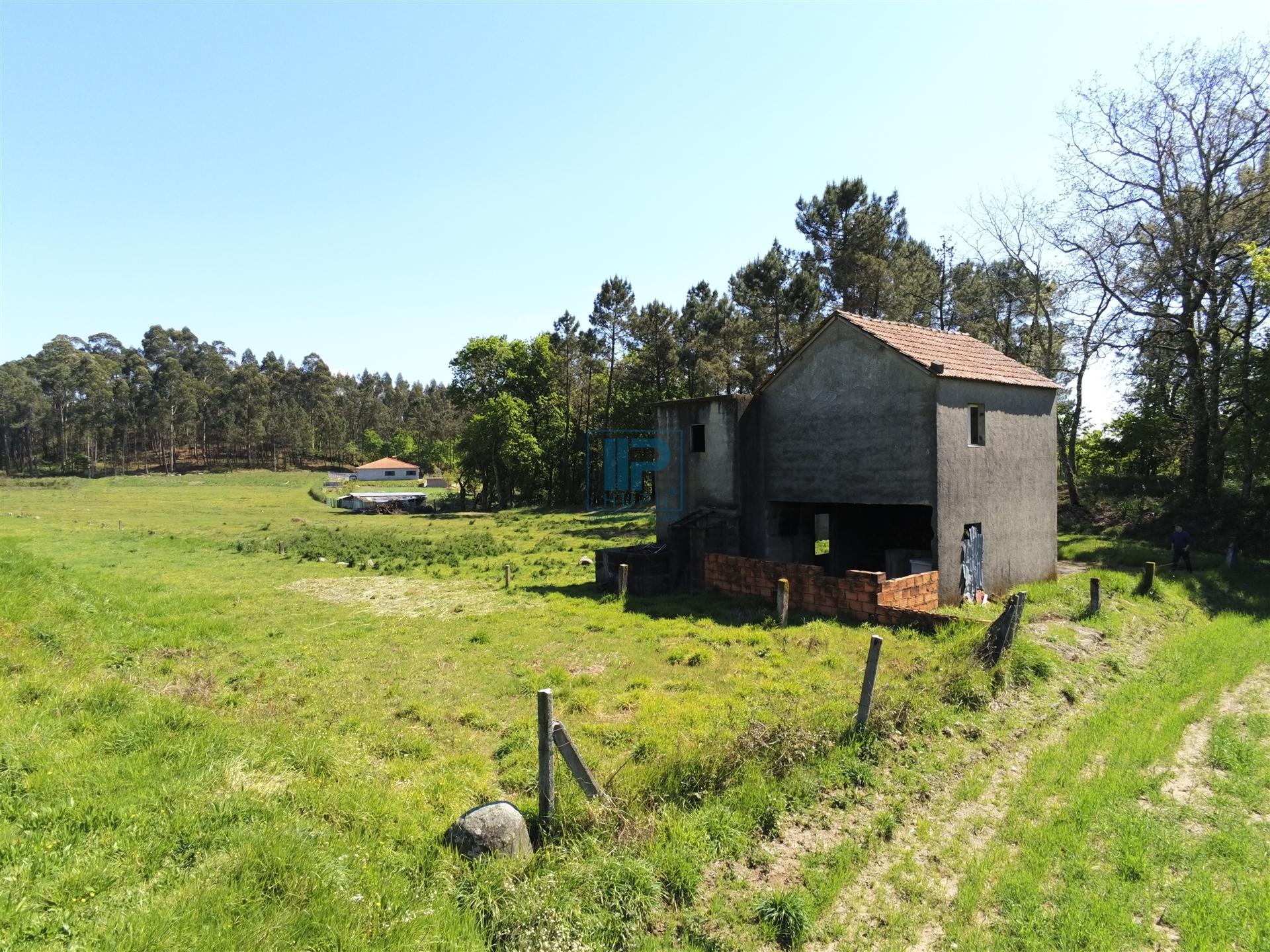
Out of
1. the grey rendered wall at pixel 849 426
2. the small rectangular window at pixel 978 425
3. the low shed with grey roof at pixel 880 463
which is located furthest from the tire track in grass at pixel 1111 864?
the small rectangular window at pixel 978 425

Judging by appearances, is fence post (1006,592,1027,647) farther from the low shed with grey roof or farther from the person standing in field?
the person standing in field

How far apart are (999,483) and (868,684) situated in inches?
472

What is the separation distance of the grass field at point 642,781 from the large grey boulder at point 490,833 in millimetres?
192

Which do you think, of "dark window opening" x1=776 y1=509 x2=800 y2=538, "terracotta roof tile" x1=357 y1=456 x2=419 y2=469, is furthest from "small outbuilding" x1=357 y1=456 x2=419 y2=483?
"dark window opening" x1=776 y1=509 x2=800 y2=538

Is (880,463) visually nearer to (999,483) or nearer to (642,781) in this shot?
(999,483)

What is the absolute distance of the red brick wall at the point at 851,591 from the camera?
539 inches

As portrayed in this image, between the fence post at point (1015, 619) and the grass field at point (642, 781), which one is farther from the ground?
the fence post at point (1015, 619)

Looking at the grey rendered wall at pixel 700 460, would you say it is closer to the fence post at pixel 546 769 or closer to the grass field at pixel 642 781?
the grass field at pixel 642 781

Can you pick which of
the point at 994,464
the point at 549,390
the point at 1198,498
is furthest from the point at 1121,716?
the point at 549,390

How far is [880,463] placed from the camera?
53.9 feet

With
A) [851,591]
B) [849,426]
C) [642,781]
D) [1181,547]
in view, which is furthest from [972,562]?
[642,781]

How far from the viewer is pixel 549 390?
193ft

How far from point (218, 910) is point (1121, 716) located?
Answer: 11.6 m

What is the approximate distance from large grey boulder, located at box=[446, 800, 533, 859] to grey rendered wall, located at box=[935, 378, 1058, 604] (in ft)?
41.8
